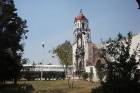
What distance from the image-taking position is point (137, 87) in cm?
2552

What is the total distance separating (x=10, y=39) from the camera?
46562mm

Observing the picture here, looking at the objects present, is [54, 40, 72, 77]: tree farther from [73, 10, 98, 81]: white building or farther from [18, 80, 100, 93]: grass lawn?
[18, 80, 100, 93]: grass lawn

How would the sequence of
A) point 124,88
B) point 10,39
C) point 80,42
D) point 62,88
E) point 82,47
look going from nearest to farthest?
point 124,88 → point 10,39 → point 62,88 → point 82,47 → point 80,42

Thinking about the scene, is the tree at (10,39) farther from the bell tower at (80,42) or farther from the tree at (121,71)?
the bell tower at (80,42)

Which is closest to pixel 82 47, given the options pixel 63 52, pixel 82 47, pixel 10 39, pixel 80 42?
pixel 82 47

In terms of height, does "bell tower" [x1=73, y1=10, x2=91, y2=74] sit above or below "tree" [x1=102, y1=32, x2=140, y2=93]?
above

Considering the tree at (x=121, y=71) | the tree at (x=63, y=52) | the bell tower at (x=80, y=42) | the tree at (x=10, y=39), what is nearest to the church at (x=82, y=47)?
the bell tower at (x=80, y=42)

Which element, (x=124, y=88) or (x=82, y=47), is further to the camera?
(x=82, y=47)

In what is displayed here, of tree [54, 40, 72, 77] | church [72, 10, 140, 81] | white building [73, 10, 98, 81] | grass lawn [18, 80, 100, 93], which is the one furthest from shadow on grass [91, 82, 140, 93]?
white building [73, 10, 98, 81]

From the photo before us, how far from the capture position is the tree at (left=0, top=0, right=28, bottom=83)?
1741 inches

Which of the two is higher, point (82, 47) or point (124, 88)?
point (82, 47)

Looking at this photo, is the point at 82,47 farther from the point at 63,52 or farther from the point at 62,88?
the point at 62,88

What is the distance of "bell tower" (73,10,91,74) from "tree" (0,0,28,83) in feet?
194

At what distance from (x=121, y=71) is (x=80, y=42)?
90333 mm
